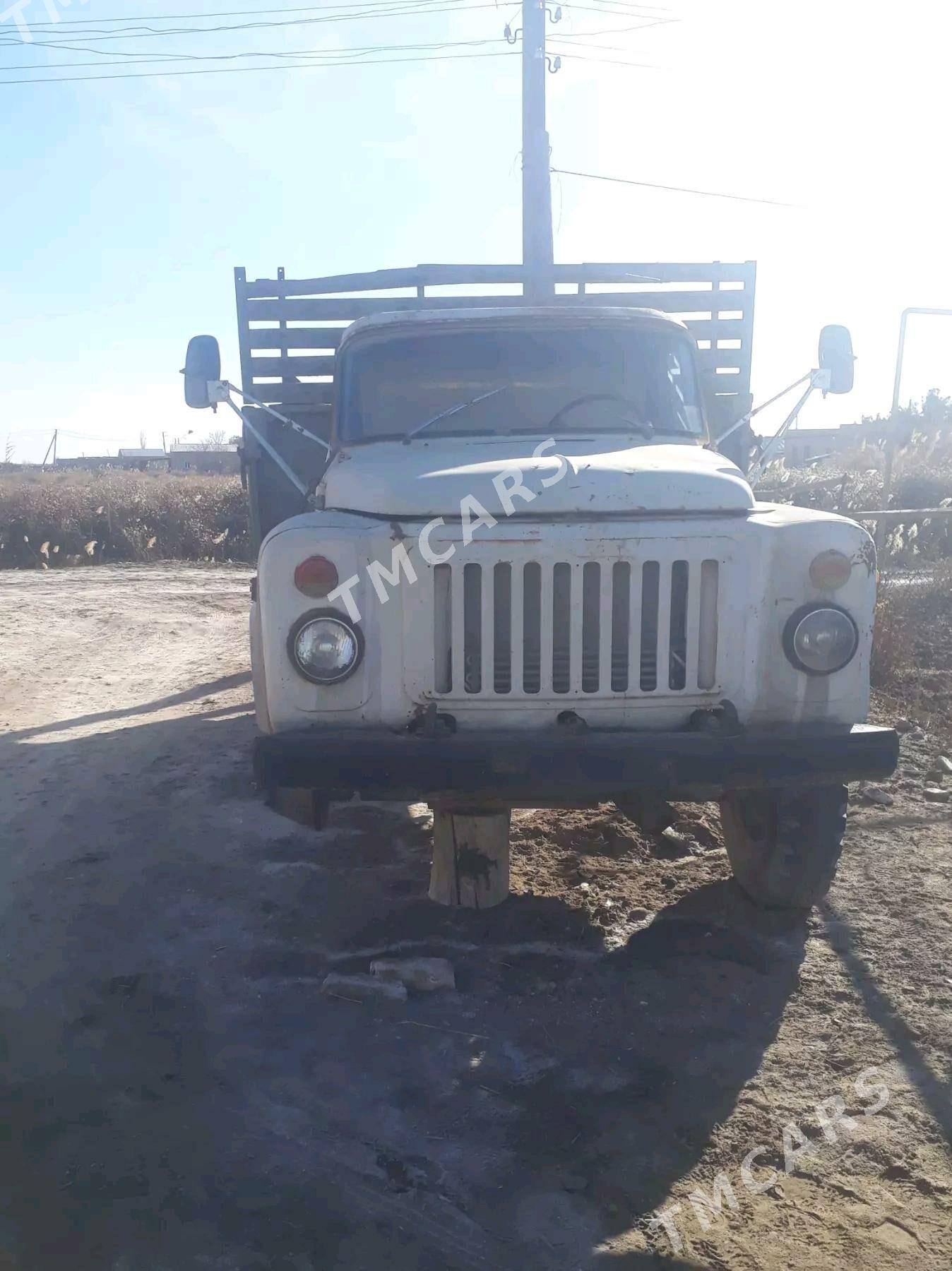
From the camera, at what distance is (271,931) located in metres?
3.87

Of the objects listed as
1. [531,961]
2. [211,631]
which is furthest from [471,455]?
[211,631]

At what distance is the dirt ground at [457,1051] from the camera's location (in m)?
2.36

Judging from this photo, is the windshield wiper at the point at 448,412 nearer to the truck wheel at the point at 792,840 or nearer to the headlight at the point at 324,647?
the headlight at the point at 324,647

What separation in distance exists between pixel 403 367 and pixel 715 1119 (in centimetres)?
320

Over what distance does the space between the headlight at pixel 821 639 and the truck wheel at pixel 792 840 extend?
1.59 ft

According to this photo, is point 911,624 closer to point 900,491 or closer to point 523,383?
point 523,383

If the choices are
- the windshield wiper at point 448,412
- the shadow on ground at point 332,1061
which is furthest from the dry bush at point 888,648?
the windshield wiper at point 448,412

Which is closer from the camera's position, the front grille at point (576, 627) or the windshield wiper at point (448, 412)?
the front grille at point (576, 627)

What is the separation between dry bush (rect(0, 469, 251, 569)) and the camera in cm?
1623

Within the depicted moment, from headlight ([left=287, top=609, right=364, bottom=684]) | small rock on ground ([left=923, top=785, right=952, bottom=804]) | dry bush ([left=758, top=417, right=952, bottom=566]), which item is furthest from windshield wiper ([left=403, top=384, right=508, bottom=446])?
dry bush ([left=758, top=417, right=952, bottom=566])

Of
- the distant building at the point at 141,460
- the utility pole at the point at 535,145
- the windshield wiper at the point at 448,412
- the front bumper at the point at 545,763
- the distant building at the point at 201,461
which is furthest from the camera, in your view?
the distant building at the point at 141,460

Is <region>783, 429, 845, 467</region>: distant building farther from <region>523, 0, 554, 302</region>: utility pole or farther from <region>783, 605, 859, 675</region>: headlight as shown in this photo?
<region>783, 605, 859, 675</region>: headlight

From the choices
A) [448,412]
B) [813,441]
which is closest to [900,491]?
[448,412]

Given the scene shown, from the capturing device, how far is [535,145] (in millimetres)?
10211
